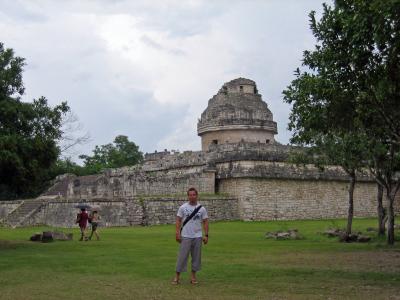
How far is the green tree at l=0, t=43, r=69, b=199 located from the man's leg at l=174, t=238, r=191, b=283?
8.22 metres

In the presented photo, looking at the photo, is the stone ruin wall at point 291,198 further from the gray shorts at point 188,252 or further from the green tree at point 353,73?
the gray shorts at point 188,252

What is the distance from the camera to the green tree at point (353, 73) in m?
11.0

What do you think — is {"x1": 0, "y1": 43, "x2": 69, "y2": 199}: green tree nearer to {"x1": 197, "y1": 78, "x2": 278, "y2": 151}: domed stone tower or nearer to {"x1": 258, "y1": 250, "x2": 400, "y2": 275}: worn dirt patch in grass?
{"x1": 258, "y1": 250, "x2": 400, "y2": 275}: worn dirt patch in grass

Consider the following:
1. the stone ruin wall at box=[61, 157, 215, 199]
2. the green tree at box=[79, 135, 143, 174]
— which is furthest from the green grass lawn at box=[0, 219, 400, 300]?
the green tree at box=[79, 135, 143, 174]

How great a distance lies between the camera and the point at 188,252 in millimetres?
11125

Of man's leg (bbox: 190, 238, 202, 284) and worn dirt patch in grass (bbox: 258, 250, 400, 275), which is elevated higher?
man's leg (bbox: 190, 238, 202, 284)

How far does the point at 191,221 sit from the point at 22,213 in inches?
944

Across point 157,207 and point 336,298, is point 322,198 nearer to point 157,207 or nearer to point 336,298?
point 157,207

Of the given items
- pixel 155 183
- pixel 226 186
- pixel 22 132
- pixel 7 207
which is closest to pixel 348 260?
pixel 22 132

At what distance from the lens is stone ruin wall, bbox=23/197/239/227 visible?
30844 mm

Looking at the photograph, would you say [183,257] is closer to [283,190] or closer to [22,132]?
[22,132]

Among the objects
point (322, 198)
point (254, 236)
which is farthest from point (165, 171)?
point (254, 236)

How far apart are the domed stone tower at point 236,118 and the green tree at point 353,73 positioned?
22.6 m

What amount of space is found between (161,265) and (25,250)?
18.4ft
